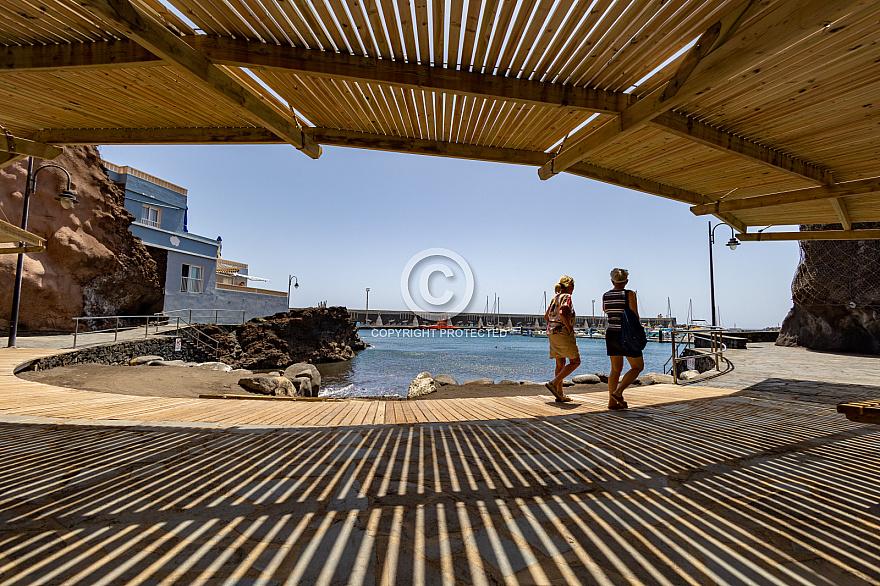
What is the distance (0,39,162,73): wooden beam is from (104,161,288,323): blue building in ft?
82.4

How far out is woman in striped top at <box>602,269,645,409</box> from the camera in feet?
16.3

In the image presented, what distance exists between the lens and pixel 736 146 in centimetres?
471

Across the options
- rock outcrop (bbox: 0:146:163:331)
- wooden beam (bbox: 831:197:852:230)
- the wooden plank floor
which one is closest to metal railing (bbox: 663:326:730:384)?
the wooden plank floor

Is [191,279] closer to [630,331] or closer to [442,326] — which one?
[630,331]

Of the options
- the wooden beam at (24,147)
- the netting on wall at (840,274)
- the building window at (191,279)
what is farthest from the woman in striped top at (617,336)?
the building window at (191,279)

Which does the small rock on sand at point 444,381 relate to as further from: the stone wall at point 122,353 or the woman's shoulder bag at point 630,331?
the stone wall at point 122,353

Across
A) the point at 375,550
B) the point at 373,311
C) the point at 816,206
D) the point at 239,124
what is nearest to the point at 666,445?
the point at 375,550

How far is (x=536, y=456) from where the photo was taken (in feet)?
10.00

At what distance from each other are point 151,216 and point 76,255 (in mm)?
9076

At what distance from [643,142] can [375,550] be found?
17.6ft

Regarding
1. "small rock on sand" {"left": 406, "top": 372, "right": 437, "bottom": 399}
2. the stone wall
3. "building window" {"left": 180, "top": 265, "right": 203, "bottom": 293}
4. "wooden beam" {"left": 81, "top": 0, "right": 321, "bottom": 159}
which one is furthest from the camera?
"building window" {"left": 180, "top": 265, "right": 203, "bottom": 293}

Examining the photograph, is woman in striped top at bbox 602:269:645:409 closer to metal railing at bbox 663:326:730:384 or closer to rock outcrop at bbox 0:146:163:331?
metal railing at bbox 663:326:730:384

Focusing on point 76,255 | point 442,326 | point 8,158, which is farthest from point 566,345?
point 442,326

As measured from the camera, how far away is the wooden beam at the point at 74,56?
3357 mm
